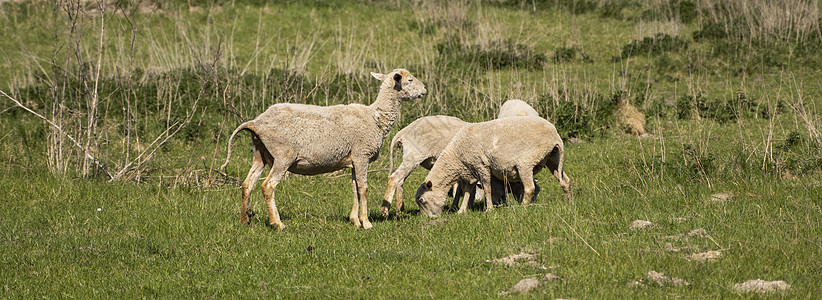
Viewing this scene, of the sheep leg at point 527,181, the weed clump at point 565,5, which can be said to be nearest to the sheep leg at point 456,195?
the sheep leg at point 527,181

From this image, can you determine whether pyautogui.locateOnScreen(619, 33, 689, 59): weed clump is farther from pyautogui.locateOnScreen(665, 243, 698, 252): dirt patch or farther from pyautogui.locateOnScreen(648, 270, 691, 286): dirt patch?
pyautogui.locateOnScreen(648, 270, 691, 286): dirt patch

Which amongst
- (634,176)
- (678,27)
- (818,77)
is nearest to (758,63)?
(818,77)

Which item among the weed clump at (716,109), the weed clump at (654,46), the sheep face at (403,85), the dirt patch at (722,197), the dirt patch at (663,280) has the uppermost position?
the sheep face at (403,85)

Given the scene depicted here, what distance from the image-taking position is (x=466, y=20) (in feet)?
74.3

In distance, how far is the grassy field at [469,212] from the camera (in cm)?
686

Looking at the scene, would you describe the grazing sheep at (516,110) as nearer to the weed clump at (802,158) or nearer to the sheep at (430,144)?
the sheep at (430,144)

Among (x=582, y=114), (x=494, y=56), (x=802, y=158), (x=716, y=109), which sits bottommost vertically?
(x=716, y=109)

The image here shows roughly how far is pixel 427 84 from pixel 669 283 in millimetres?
10599

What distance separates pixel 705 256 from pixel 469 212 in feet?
10.2

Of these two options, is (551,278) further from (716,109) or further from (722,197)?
(716,109)

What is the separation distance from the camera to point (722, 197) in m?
9.20

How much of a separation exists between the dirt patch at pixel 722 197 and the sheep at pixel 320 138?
3437 millimetres

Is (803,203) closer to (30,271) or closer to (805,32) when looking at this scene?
(30,271)

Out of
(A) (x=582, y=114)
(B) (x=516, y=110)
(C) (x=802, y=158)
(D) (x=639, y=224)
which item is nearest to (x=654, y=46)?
(A) (x=582, y=114)
